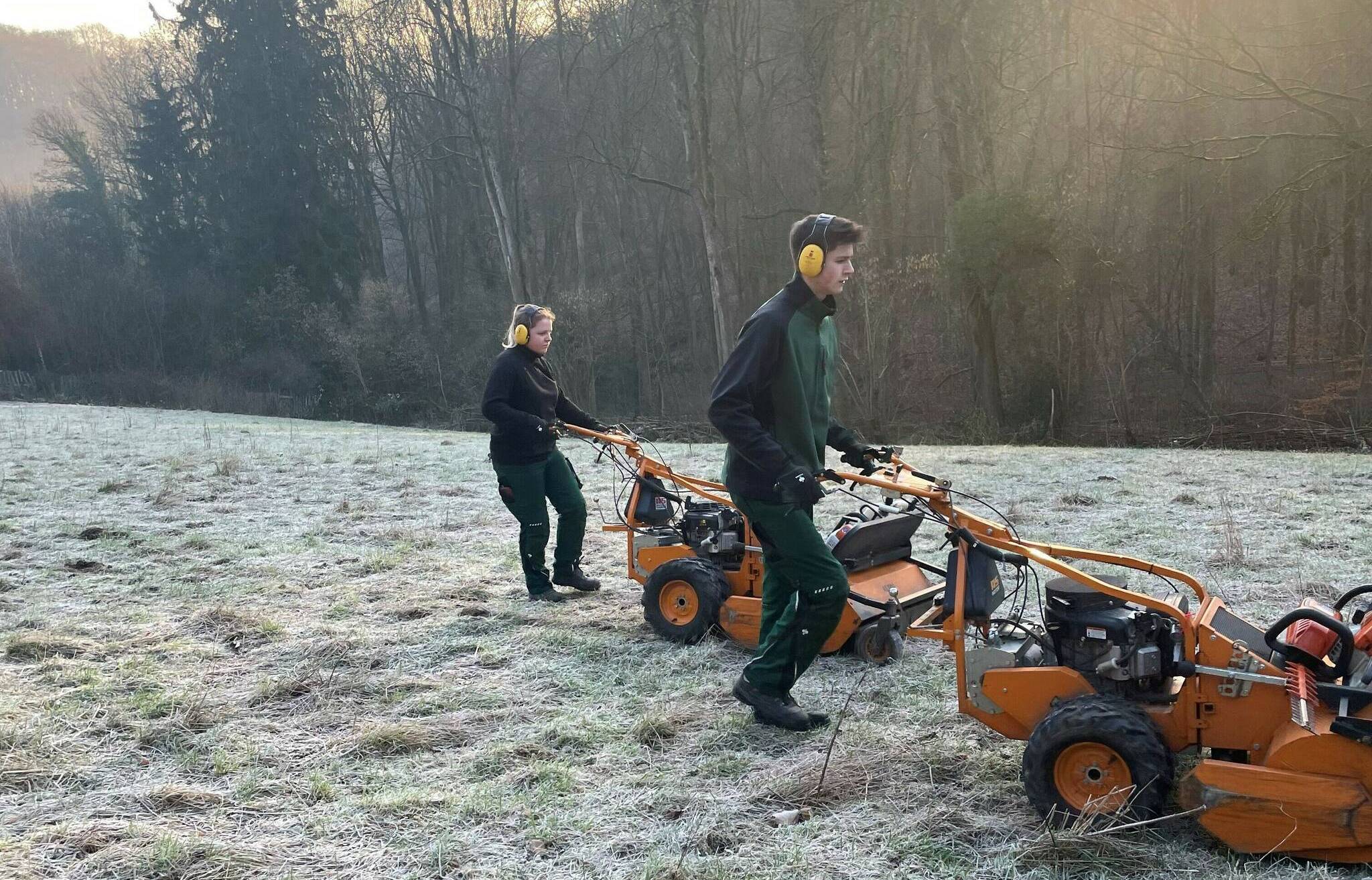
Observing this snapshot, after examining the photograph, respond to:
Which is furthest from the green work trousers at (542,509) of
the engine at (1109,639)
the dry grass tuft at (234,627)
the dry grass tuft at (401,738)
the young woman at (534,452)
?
the engine at (1109,639)

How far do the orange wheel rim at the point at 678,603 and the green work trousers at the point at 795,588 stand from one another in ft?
4.26

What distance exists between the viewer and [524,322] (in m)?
6.81

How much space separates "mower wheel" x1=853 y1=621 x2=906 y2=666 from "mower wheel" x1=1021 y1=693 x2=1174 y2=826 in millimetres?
1701

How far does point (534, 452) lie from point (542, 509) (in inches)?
15.0

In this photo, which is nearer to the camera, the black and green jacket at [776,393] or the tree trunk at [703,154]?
the black and green jacket at [776,393]

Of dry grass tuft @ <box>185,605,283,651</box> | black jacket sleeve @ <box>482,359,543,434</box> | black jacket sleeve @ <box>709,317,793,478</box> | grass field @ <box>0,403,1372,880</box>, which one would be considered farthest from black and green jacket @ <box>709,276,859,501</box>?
dry grass tuft @ <box>185,605,283,651</box>

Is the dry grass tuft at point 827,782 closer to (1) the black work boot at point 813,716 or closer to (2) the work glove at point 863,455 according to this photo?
(1) the black work boot at point 813,716

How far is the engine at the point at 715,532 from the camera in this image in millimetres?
5801

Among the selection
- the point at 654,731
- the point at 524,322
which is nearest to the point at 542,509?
the point at 524,322

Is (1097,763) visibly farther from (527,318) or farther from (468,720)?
(527,318)

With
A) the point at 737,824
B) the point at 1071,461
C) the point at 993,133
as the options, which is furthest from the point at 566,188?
the point at 737,824

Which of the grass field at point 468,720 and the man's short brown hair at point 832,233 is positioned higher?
the man's short brown hair at point 832,233

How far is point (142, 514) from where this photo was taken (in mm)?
10094

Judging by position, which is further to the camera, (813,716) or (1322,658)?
(813,716)
